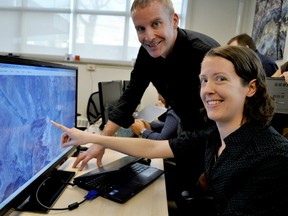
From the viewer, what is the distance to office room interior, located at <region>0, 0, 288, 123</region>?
11.2 feet

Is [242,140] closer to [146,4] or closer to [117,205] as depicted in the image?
[117,205]

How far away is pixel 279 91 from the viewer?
1.35m

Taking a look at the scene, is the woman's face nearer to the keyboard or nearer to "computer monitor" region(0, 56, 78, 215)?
the keyboard

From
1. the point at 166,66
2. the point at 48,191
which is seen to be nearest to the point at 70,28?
the point at 166,66

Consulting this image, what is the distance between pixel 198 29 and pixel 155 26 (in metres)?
2.64

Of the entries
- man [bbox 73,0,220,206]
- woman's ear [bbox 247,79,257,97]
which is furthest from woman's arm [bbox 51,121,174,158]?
woman's ear [bbox 247,79,257,97]

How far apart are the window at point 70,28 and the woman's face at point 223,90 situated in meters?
2.86

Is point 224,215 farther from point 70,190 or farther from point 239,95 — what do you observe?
point 70,190

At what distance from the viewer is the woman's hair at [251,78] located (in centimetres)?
81

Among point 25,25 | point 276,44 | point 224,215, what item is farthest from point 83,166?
point 25,25

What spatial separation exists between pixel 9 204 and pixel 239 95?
730 millimetres

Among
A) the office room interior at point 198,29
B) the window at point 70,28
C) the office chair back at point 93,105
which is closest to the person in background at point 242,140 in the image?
the office chair back at point 93,105

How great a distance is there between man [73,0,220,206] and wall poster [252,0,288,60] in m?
1.35

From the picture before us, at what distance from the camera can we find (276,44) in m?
2.35
